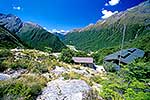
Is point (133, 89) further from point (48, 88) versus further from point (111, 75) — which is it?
point (48, 88)

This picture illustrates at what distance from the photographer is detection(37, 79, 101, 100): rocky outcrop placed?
1223 centimetres

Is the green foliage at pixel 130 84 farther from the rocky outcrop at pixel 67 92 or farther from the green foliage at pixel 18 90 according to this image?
the green foliage at pixel 18 90

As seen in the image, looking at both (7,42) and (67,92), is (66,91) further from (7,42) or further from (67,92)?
(7,42)

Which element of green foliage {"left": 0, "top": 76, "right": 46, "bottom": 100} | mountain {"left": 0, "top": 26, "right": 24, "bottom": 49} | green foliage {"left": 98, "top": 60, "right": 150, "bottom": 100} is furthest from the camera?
mountain {"left": 0, "top": 26, "right": 24, "bottom": 49}

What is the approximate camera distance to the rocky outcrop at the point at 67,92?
12234mm

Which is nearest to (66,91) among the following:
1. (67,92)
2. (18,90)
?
(67,92)

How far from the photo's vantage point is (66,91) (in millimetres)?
12883

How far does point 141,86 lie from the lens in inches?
447

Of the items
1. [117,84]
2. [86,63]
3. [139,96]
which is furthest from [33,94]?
[86,63]

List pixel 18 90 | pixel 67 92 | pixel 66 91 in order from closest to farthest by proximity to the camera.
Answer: pixel 18 90
pixel 67 92
pixel 66 91

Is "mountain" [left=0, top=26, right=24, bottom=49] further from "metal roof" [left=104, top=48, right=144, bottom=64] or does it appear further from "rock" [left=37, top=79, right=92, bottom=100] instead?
"rock" [left=37, top=79, right=92, bottom=100]

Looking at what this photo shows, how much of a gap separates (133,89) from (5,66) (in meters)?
13.4

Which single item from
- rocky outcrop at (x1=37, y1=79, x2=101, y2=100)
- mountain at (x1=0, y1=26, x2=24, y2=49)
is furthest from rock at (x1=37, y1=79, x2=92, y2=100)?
mountain at (x1=0, y1=26, x2=24, y2=49)

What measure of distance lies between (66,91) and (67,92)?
0.15m
